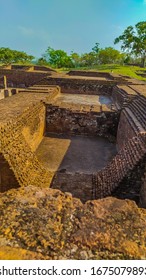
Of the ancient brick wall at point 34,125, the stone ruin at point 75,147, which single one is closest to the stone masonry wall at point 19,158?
the stone ruin at point 75,147

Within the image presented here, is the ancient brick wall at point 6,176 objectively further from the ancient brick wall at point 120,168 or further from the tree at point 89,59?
the tree at point 89,59

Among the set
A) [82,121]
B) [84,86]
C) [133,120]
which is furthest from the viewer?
[84,86]

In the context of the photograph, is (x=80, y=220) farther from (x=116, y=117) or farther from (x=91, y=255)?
(x=116, y=117)

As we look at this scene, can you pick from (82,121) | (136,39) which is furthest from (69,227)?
(136,39)

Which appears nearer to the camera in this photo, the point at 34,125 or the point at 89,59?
the point at 34,125

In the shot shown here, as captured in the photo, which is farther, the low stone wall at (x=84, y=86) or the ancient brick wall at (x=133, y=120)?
the low stone wall at (x=84, y=86)

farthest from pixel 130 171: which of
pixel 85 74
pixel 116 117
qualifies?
pixel 85 74

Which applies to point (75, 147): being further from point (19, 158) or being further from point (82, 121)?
point (19, 158)

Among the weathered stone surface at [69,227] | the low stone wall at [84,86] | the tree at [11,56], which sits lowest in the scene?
the weathered stone surface at [69,227]

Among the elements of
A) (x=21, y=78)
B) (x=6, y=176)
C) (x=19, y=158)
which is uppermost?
(x=21, y=78)

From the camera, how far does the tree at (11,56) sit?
3731 cm

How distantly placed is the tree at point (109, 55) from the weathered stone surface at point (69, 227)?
4815cm

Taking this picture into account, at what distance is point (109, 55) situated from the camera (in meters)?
45.5

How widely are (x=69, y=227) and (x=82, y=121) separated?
6.74 meters
